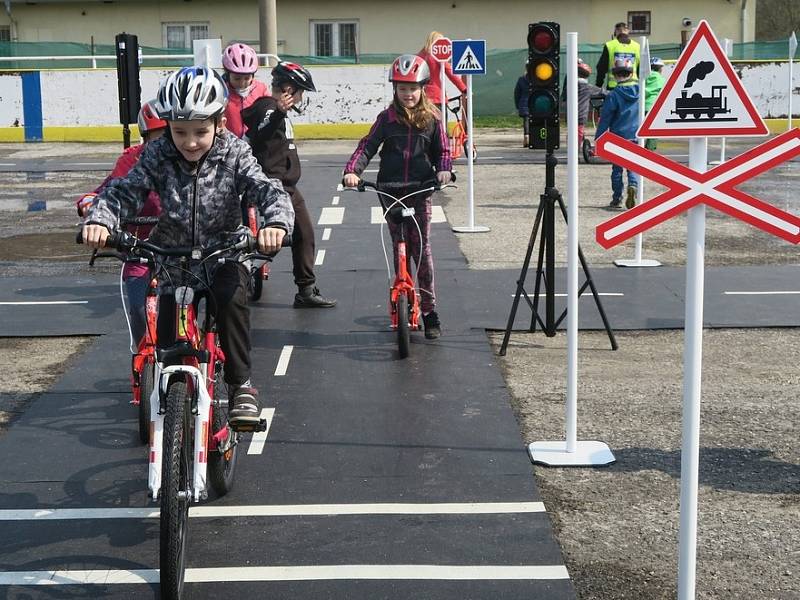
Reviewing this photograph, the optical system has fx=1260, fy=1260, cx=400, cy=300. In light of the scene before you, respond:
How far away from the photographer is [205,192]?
568 centimetres

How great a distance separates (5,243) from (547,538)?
428 inches

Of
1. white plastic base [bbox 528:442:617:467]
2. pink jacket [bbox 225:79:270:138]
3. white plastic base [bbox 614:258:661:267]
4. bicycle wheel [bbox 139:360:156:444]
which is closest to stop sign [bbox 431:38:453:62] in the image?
white plastic base [bbox 614:258:661:267]

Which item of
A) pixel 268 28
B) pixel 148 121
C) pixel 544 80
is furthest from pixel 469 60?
pixel 268 28

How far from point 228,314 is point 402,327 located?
3358 millimetres

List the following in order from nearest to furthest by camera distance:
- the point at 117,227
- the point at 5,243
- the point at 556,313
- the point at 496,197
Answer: the point at 117,227, the point at 556,313, the point at 5,243, the point at 496,197

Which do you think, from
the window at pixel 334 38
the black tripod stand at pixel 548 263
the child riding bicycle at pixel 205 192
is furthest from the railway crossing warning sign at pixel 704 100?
the window at pixel 334 38

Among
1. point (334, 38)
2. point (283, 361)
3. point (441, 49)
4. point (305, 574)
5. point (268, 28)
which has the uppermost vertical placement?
point (334, 38)

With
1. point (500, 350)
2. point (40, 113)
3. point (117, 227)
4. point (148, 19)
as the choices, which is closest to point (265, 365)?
point (500, 350)

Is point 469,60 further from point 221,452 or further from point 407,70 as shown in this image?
point 221,452

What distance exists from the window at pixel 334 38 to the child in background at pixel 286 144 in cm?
3195

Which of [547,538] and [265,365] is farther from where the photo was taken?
[265,365]

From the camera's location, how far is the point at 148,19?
1654 inches

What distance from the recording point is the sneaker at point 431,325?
948 centimetres

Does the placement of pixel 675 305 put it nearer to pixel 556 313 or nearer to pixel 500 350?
pixel 556 313
